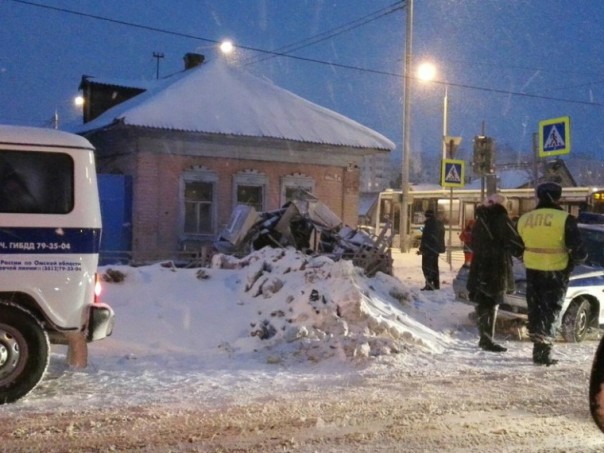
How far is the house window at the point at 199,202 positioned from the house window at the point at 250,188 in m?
0.68

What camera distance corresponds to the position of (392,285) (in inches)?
480

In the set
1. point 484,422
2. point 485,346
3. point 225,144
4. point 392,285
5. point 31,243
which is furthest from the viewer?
point 225,144

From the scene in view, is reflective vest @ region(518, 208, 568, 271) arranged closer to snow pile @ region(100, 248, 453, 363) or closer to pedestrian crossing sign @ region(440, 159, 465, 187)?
snow pile @ region(100, 248, 453, 363)

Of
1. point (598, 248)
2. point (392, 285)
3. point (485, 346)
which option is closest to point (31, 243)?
point (485, 346)

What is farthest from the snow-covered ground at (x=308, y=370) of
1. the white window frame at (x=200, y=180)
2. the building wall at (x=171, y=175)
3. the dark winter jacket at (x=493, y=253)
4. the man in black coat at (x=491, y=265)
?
the white window frame at (x=200, y=180)

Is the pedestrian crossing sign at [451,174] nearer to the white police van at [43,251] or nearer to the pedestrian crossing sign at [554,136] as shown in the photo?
the pedestrian crossing sign at [554,136]

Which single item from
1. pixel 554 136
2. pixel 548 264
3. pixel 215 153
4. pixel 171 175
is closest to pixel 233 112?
pixel 215 153

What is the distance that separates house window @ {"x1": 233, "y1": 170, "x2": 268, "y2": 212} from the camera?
67.1ft

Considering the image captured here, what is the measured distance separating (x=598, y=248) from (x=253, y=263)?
5301 mm

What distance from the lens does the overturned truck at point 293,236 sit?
1614cm

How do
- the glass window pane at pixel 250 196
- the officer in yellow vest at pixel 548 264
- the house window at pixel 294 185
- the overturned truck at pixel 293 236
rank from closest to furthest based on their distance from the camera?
1. the officer in yellow vest at pixel 548 264
2. the overturned truck at pixel 293 236
3. the glass window pane at pixel 250 196
4. the house window at pixel 294 185

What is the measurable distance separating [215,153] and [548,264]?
12.8 m

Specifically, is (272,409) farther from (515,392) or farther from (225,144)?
(225,144)

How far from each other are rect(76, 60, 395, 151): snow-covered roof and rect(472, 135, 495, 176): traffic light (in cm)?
621
